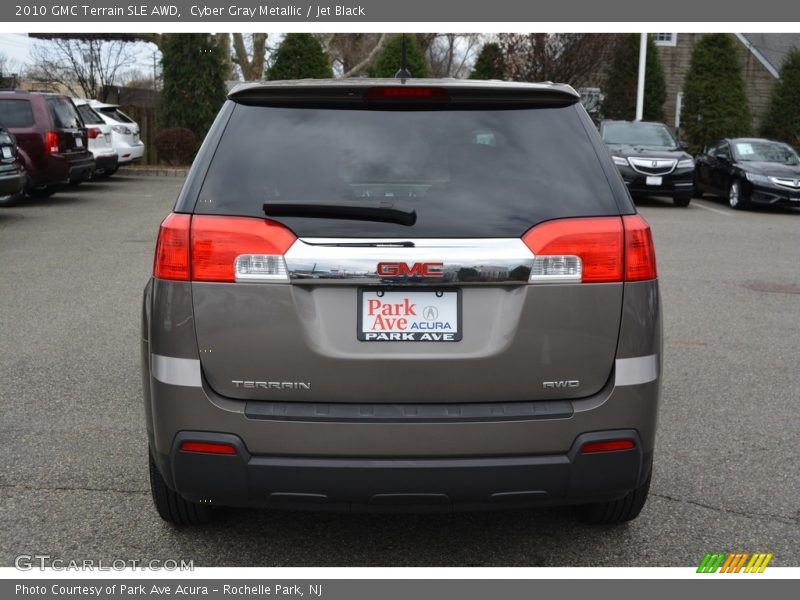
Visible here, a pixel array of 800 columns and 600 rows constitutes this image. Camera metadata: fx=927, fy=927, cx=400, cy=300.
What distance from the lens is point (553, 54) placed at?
33.1 m

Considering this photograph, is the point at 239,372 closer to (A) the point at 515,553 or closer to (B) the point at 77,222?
(A) the point at 515,553

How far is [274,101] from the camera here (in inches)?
126

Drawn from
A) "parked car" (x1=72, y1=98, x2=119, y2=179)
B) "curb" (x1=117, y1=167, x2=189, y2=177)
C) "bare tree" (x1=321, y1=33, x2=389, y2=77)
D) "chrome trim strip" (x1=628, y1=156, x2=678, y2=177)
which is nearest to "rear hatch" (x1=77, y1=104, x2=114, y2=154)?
"parked car" (x1=72, y1=98, x2=119, y2=179)

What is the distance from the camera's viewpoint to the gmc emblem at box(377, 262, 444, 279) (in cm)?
292

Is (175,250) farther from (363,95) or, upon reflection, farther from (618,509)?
(618,509)

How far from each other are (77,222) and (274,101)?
12.2 meters

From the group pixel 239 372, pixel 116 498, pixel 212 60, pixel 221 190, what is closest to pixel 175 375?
pixel 239 372

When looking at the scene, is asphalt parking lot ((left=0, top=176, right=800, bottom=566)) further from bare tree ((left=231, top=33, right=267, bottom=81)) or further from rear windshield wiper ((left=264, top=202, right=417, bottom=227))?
bare tree ((left=231, top=33, right=267, bottom=81))

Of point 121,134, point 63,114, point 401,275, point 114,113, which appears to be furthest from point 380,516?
point 114,113

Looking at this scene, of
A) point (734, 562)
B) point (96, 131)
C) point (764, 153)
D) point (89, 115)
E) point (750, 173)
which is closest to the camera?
point (734, 562)

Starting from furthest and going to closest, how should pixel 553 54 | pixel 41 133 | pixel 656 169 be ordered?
1. pixel 553 54
2. pixel 656 169
3. pixel 41 133

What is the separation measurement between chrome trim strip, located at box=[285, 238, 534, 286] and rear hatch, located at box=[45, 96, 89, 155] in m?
14.6

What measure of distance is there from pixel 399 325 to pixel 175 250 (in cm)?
79

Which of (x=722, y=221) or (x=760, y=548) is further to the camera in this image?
(x=722, y=221)
